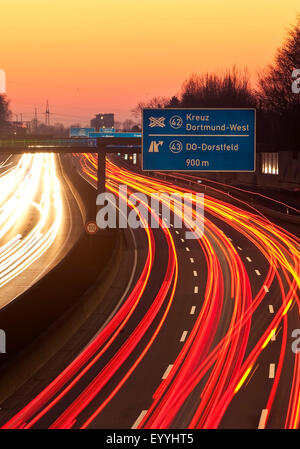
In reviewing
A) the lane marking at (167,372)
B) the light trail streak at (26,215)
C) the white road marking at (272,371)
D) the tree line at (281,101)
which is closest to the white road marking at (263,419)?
the white road marking at (272,371)

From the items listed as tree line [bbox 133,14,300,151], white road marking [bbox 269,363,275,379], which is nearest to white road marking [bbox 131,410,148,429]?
white road marking [bbox 269,363,275,379]

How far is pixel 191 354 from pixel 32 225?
4050 cm

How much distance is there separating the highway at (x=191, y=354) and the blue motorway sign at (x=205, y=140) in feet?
18.7

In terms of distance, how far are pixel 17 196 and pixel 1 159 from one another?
6566 cm

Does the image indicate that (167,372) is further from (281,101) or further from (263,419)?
(281,101)

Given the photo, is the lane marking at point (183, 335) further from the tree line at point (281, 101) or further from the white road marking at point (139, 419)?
the tree line at point (281, 101)

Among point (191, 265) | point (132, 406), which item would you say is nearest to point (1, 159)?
point (191, 265)

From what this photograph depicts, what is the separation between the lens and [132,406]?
19.4 m

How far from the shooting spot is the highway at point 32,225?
42.2 meters

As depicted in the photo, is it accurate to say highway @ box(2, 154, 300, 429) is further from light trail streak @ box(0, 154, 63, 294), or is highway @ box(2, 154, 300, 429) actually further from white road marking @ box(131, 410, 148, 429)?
light trail streak @ box(0, 154, 63, 294)

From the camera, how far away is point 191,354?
24531mm

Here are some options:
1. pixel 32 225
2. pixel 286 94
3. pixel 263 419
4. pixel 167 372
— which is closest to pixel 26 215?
pixel 32 225

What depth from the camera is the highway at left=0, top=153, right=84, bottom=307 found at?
42.2 meters

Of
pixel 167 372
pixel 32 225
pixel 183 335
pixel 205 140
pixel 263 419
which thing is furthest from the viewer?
pixel 32 225
